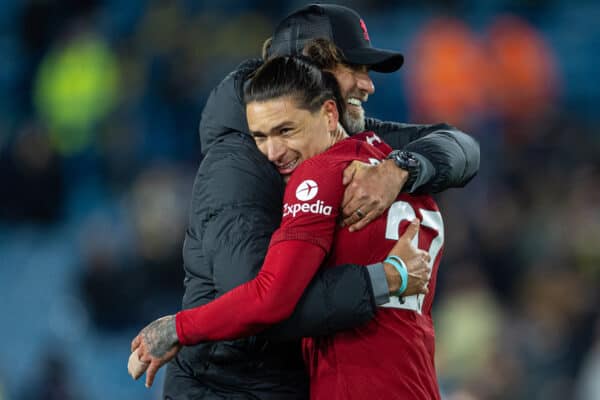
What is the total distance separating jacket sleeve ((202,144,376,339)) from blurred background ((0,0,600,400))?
3.31m

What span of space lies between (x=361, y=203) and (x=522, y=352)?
11.7ft

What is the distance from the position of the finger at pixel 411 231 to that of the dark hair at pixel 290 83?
368 millimetres

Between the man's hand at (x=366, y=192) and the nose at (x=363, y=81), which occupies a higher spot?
the nose at (x=363, y=81)

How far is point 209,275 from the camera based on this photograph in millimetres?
2631

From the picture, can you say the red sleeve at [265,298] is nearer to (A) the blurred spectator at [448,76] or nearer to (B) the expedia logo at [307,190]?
(B) the expedia logo at [307,190]

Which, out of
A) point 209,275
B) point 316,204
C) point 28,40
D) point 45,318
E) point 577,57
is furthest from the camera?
point 28,40

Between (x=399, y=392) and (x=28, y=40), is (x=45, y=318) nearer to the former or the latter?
(x=28, y=40)

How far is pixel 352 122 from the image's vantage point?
2.76m

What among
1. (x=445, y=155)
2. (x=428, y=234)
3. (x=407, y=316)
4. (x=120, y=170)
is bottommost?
(x=120, y=170)

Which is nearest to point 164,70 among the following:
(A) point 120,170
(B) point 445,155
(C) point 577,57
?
(A) point 120,170

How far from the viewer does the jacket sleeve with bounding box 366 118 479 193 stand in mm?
2633

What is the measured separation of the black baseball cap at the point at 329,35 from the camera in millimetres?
2750

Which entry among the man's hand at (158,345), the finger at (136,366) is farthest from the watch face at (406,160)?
the finger at (136,366)

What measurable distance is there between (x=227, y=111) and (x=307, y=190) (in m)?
0.41
